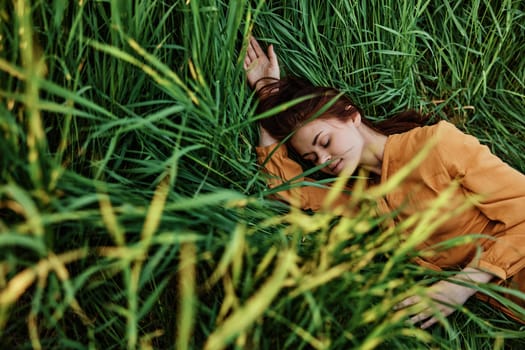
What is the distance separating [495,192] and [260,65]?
0.80m

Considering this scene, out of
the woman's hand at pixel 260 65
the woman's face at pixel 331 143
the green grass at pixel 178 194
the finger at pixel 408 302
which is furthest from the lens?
the woman's hand at pixel 260 65

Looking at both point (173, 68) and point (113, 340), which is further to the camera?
point (173, 68)

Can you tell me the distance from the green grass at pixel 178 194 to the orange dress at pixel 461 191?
0.14 metres

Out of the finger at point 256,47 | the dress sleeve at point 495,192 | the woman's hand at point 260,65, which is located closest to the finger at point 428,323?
the dress sleeve at point 495,192

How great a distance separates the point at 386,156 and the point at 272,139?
0.36 metres

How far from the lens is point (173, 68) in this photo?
4.17ft

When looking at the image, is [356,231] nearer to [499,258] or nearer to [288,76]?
[499,258]

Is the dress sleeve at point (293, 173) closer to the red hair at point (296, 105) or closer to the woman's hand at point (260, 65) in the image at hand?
the red hair at point (296, 105)

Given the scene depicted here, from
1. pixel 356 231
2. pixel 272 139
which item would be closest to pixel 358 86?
pixel 272 139

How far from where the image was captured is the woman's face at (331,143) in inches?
55.9

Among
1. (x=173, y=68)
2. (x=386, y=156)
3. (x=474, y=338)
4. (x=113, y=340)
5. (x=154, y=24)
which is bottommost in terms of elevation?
(x=474, y=338)

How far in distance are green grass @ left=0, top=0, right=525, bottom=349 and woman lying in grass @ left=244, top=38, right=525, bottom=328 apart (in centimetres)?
8

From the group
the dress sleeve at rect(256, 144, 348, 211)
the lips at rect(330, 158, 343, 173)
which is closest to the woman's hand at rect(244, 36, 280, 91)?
the dress sleeve at rect(256, 144, 348, 211)

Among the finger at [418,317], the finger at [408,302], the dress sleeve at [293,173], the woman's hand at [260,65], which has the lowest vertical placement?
the finger at [418,317]
